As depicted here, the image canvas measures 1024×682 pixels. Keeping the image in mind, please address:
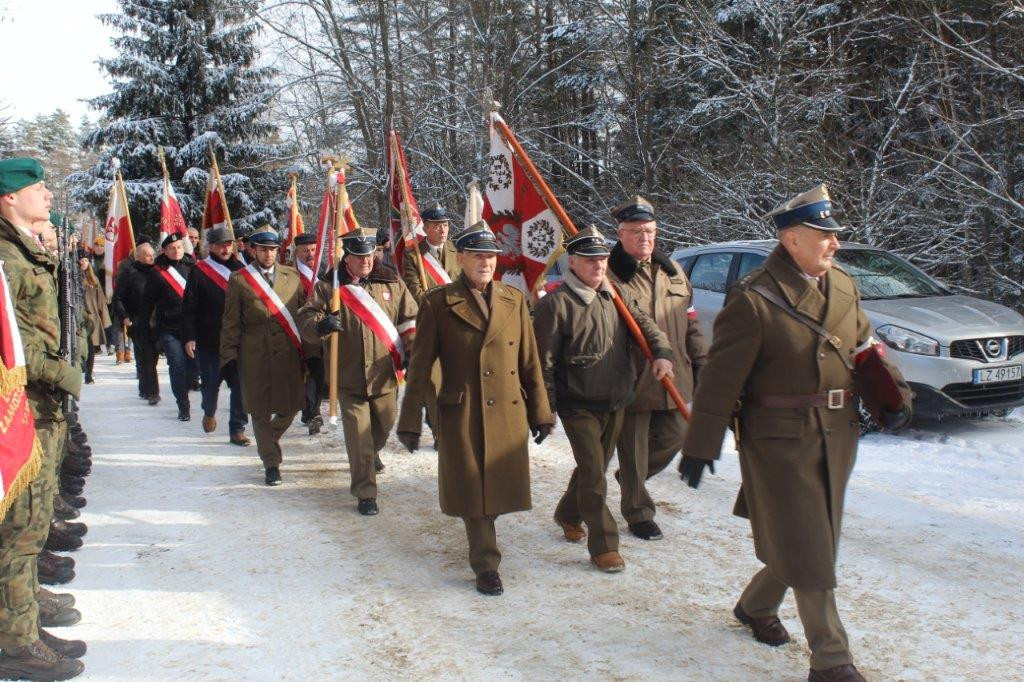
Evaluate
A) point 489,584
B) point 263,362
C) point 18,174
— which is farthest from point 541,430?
point 263,362

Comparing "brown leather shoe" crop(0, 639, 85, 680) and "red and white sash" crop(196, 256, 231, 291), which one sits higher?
"red and white sash" crop(196, 256, 231, 291)

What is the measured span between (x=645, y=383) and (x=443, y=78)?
2028 cm

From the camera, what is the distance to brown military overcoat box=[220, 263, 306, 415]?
7.73m

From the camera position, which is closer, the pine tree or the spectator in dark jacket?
the spectator in dark jacket

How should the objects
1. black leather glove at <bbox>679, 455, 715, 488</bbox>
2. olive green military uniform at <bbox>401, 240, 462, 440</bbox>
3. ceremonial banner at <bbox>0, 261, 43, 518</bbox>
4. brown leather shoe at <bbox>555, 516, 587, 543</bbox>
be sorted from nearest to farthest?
1. ceremonial banner at <bbox>0, 261, 43, 518</bbox>
2. black leather glove at <bbox>679, 455, 715, 488</bbox>
3. brown leather shoe at <bbox>555, 516, 587, 543</bbox>
4. olive green military uniform at <bbox>401, 240, 462, 440</bbox>

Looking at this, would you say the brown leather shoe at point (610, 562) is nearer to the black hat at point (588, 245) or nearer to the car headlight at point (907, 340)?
the black hat at point (588, 245)

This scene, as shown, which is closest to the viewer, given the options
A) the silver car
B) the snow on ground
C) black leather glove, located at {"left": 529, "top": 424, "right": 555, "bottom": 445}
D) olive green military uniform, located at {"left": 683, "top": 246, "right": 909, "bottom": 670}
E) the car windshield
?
olive green military uniform, located at {"left": 683, "top": 246, "right": 909, "bottom": 670}

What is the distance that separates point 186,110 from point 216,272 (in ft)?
66.7

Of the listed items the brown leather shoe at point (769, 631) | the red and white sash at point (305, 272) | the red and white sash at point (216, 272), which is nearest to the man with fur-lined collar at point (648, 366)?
the brown leather shoe at point (769, 631)

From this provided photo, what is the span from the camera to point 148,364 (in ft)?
39.3

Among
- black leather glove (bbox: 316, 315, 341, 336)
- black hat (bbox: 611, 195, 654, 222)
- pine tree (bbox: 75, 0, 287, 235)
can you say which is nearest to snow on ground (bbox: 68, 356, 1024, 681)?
black leather glove (bbox: 316, 315, 341, 336)

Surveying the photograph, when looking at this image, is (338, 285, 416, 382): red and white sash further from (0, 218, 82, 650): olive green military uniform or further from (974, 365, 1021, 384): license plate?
(974, 365, 1021, 384): license plate

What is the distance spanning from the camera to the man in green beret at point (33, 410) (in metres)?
3.89

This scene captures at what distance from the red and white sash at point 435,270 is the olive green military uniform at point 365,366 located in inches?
54.6
